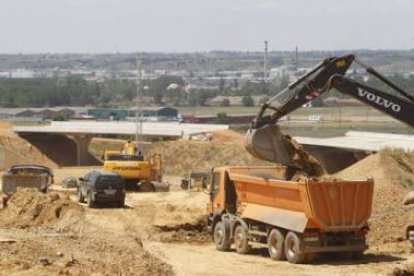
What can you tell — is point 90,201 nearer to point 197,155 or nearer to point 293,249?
point 293,249

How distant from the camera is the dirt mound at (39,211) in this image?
37281 millimetres

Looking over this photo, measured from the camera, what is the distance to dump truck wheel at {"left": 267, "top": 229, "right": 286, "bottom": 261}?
90.0ft

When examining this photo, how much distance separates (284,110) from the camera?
29.7 meters

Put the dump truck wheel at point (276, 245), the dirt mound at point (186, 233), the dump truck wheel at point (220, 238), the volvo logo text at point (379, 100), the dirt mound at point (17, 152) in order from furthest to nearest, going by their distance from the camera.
Answer: the dirt mound at point (17, 152) < the dirt mound at point (186, 233) < the dump truck wheel at point (220, 238) < the volvo logo text at point (379, 100) < the dump truck wheel at point (276, 245)

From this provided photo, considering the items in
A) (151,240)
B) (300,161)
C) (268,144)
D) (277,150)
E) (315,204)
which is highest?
(268,144)

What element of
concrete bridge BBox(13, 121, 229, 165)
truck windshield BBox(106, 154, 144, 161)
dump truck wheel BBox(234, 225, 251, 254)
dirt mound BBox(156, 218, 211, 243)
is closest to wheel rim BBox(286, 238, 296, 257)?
dump truck wheel BBox(234, 225, 251, 254)

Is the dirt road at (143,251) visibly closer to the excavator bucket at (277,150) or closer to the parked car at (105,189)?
the parked car at (105,189)

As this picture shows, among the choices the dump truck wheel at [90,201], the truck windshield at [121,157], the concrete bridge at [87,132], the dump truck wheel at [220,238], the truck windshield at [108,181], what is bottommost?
the concrete bridge at [87,132]

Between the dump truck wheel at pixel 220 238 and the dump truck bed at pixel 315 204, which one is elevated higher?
the dump truck bed at pixel 315 204

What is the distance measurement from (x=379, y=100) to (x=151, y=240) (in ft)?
30.0

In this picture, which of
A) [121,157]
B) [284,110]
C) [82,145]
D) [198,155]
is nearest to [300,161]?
[284,110]

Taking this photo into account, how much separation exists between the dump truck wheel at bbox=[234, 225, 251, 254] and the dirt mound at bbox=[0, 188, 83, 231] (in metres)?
8.72

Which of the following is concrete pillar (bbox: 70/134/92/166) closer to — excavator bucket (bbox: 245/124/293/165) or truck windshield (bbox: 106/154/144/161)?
→ truck windshield (bbox: 106/154/144/161)

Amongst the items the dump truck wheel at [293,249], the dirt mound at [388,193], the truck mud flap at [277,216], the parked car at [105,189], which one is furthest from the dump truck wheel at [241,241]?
the parked car at [105,189]
